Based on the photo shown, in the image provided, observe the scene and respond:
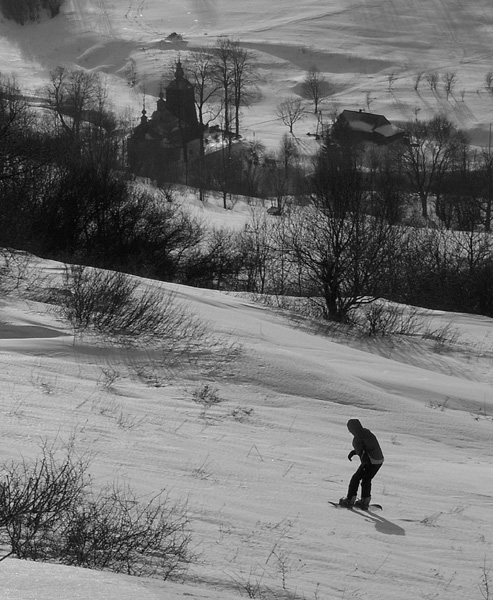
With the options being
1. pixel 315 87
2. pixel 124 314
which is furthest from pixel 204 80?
pixel 124 314

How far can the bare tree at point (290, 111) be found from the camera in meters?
108

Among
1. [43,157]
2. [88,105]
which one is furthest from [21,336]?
[88,105]

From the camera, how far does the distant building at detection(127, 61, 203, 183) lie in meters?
79.3

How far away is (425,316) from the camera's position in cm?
2808

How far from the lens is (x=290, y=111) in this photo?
110625mm

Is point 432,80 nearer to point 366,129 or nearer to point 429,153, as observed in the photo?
point 366,129

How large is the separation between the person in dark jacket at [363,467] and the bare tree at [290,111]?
9803 cm

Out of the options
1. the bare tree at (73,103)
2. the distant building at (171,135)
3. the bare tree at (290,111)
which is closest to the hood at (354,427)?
the distant building at (171,135)

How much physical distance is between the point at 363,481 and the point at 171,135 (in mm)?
84464

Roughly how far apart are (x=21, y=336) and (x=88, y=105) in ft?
294

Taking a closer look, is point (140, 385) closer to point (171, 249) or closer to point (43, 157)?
point (43, 157)

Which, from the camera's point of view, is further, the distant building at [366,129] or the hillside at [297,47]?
the hillside at [297,47]

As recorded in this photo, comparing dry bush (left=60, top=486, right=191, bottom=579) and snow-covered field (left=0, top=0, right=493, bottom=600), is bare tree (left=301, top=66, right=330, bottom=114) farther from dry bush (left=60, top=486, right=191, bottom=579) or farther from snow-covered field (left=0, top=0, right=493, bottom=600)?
dry bush (left=60, top=486, right=191, bottom=579)

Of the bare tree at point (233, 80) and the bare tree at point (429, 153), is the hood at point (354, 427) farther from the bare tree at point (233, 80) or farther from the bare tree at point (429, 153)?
the bare tree at point (233, 80)
